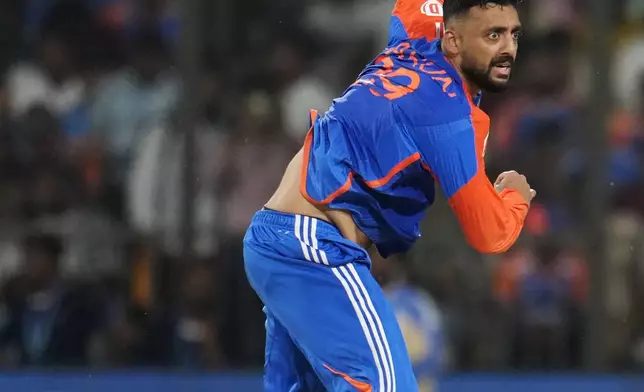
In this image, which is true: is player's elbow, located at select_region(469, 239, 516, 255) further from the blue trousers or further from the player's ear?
the player's ear

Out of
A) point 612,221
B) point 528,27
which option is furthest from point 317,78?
point 612,221

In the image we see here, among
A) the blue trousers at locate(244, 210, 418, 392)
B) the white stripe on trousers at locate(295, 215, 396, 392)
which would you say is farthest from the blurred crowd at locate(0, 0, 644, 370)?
the white stripe on trousers at locate(295, 215, 396, 392)

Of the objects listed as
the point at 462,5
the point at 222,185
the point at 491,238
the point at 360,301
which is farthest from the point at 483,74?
the point at 222,185

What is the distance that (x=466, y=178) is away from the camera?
343 cm

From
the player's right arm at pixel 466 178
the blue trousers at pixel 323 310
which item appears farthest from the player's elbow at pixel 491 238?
the blue trousers at pixel 323 310

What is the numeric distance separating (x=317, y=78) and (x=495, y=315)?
76.4 inches

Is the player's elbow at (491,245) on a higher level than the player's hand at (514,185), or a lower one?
lower

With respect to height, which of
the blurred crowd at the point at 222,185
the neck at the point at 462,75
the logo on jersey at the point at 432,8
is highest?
the logo on jersey at the point at 432,8

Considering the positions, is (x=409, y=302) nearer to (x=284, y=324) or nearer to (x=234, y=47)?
(x=234, y=47)

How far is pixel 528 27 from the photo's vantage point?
802cm

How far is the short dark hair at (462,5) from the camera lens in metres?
3.53

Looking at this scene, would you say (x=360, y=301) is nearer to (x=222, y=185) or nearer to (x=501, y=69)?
(x=501, y=69)

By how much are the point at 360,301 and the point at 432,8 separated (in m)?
1.03

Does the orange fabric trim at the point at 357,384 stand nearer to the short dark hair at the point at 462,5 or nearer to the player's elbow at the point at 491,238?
the player's elbow at the point at 491,238
